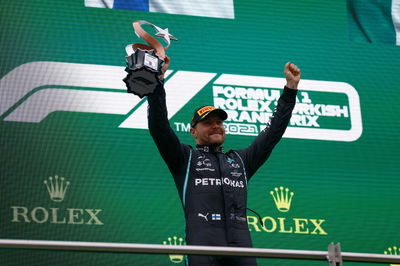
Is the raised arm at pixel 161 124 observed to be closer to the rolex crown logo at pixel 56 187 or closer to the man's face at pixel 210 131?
the man's face at pixel 210 131

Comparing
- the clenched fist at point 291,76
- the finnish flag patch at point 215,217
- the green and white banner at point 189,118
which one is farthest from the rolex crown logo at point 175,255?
the clenched fist at point 291,76

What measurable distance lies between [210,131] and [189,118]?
2.77ft

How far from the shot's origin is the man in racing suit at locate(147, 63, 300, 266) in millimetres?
2352

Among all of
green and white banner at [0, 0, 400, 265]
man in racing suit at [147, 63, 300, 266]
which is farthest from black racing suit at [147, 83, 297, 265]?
green and white banner at [0, 0, 400, 265]

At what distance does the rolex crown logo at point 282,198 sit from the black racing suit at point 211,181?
2.59 feet

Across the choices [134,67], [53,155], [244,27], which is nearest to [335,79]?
[244,27]

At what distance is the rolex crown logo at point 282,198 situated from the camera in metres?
3.33

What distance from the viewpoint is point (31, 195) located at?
125 inches

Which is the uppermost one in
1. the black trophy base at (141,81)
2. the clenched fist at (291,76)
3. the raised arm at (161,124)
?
the clenched fist at (291,76)

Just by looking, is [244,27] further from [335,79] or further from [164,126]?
[164,126]

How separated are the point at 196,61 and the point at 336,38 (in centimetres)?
66

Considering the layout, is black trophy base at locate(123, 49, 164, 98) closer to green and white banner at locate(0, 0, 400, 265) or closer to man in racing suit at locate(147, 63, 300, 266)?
man in racing suit at locate(147, 63, 300, 266)

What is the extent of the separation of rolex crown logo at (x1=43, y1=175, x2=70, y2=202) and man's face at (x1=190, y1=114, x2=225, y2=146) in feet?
2.67

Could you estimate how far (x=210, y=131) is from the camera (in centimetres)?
256
